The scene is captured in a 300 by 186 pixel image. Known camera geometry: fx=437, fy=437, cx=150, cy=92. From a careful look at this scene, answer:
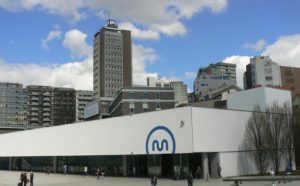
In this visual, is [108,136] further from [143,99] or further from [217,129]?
[143,99]

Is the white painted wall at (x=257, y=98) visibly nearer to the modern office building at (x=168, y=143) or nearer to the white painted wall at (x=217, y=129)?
the modern office building at (x=168, y=143)

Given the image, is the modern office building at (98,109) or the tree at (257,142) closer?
the tree at (257,142)

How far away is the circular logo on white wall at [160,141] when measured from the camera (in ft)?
174

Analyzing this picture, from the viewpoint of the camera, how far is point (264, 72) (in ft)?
525

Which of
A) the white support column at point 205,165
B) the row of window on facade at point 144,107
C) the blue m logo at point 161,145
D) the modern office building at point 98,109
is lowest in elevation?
the white support column at point 205,165

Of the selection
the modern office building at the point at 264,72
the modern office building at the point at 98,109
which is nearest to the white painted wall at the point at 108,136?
the modern office building at the point at 98,109

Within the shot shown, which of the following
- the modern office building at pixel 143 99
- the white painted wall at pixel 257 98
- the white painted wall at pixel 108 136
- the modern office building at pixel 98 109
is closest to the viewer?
the white painted wall at pixel 108 136

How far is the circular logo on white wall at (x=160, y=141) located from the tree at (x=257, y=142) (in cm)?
1081

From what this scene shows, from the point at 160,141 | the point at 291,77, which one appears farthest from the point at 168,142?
the point at 291,77

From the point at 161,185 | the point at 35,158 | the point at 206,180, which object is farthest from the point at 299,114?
the point at 35,158

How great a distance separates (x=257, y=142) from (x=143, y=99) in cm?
8017

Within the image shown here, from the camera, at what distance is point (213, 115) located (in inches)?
2119

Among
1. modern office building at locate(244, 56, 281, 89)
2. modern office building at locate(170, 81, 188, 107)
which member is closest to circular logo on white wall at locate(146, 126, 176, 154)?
modern office building at locate(244, 56, 281, 89)

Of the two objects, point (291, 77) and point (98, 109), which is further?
point (98, 109)
